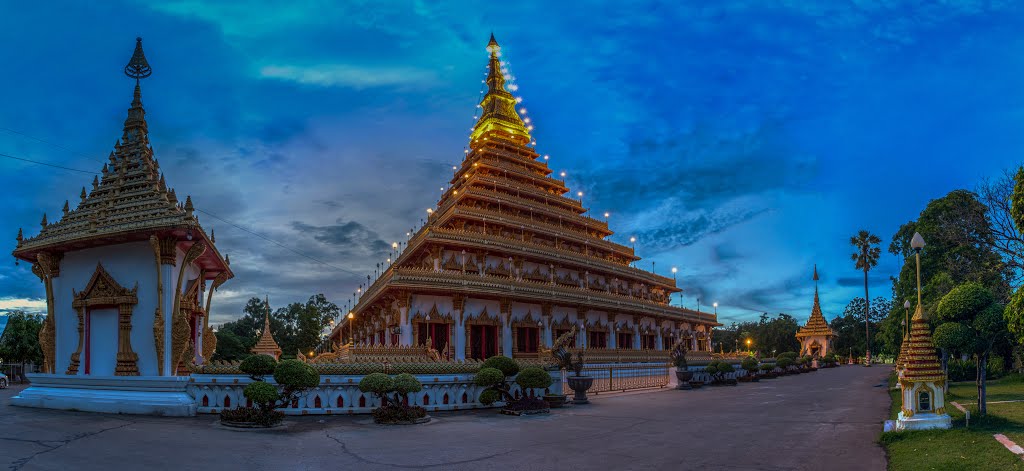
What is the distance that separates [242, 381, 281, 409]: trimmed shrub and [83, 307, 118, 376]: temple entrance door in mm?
6270

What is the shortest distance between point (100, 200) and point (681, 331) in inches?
1833

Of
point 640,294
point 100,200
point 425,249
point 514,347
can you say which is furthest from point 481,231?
point 100,200

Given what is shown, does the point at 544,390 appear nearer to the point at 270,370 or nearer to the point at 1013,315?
the point at 270,370

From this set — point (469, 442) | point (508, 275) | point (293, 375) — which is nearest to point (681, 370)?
point (508, 275)

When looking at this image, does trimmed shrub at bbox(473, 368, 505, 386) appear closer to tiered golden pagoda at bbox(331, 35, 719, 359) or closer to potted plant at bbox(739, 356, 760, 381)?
tiered golden pagoda at bbox(331, 35, 719, 359)

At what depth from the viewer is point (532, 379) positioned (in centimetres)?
1900

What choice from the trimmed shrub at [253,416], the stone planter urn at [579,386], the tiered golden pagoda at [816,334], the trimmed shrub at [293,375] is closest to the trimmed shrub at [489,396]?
the stone planter urn at [579,386]

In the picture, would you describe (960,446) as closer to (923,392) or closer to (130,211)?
(923,392)

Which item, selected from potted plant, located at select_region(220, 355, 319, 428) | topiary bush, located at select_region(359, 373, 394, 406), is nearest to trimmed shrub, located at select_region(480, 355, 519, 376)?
topiary bush, located at select_region(359, 373, 394, 406)

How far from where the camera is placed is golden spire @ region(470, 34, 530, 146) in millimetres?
52812

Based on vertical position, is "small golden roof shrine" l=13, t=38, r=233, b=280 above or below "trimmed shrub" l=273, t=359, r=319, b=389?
above

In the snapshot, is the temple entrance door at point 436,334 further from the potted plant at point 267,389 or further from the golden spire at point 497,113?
the golden spire at point 497,113

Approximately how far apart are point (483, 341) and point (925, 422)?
24.6 meters

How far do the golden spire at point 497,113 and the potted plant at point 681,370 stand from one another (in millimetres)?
24806
